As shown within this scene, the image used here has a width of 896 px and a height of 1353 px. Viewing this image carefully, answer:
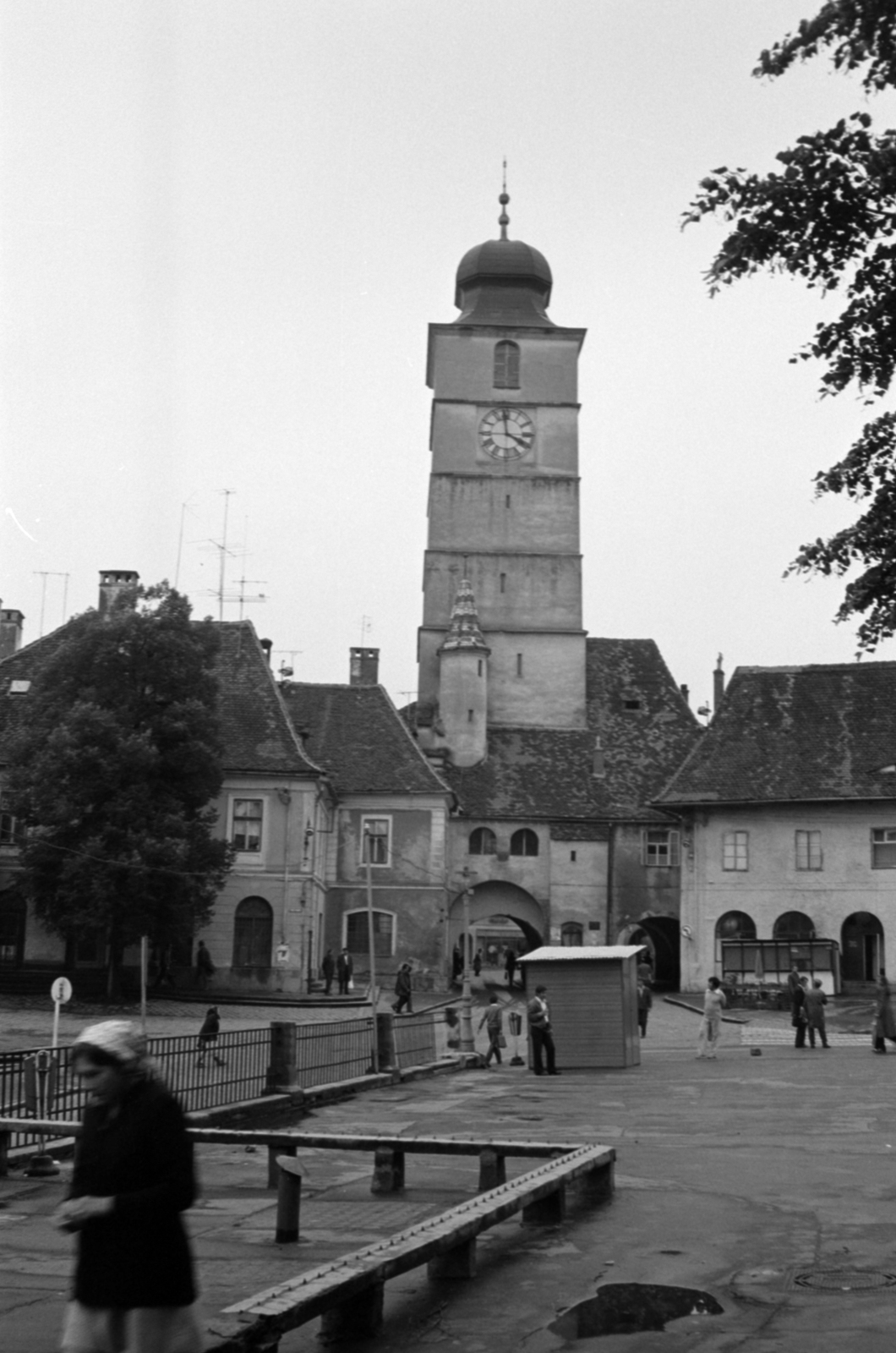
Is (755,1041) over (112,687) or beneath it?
beneath

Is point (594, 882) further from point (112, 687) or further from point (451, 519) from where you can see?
point (112, 687)

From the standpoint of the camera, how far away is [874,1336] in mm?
8086

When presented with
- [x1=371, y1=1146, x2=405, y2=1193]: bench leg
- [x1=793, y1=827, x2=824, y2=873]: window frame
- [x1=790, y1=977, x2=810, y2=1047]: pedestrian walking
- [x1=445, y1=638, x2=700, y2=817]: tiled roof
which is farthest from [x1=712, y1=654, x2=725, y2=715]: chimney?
[x1=371, y1=1146, x2=405, y2=1193]: bench leg

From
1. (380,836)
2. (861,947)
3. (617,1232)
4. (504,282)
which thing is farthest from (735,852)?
(617,1232)

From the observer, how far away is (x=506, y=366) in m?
76.2

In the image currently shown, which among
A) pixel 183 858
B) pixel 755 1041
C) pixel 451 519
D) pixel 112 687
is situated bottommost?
pixel 755 1041

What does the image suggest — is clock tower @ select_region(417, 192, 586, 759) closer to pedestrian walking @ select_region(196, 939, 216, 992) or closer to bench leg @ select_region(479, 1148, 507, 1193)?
pedestrian walking @ select_region(196, 939, 216, 992)

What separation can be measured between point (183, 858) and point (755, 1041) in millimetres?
15557

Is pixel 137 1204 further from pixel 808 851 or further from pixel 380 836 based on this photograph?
pixel 380 836

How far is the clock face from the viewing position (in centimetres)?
7444

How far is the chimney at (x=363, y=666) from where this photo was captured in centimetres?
7131

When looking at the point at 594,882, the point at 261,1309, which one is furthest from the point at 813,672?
the point at 261,1309

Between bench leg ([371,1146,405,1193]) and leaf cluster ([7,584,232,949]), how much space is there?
99.6ft

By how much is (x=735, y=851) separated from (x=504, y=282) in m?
34.2
